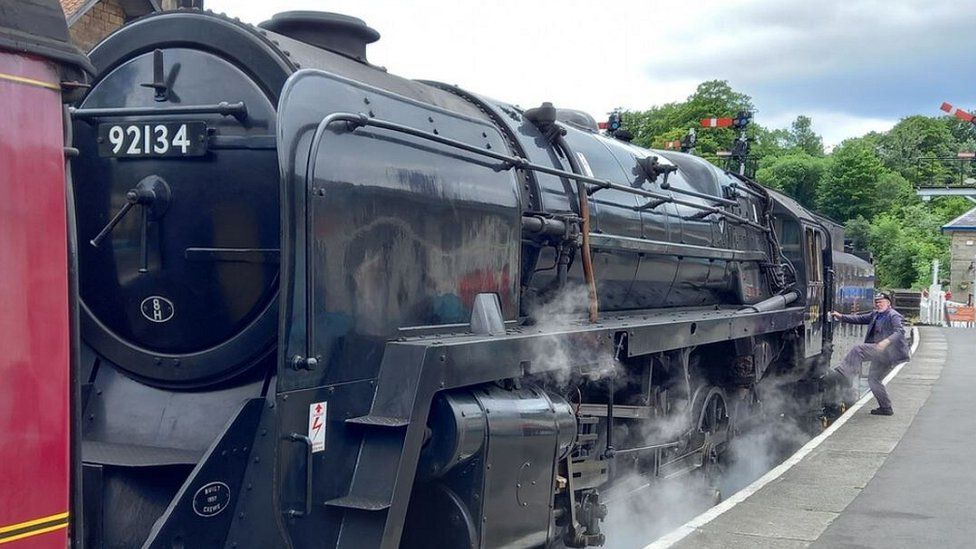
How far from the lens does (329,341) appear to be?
3486 mm

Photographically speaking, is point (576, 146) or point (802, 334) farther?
point (802, 334)

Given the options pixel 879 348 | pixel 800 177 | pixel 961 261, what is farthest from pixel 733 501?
pixel 800 177

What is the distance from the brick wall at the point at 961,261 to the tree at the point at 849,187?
279 inches

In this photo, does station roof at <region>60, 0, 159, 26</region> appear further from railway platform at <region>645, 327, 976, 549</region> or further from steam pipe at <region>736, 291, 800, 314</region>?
railway platform at <region>645, 327, 976, 549</region>

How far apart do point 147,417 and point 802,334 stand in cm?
822

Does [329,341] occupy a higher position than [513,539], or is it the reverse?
[329,341]

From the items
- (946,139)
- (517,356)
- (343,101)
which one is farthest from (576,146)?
(946,139)

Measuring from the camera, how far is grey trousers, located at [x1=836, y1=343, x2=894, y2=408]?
1113 cm

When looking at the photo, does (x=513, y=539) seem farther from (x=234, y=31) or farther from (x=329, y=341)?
(x=234, y=31)

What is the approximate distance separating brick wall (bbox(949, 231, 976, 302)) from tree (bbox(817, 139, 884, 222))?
279 inches

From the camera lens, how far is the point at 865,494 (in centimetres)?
724

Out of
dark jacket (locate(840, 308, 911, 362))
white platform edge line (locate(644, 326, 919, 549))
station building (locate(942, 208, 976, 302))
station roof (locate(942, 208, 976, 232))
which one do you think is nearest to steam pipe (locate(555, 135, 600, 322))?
white platform edge line (locate(644, 326, 919, 549))

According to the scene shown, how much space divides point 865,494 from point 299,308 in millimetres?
5630

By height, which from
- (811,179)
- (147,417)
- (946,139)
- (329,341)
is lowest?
(147,417)
